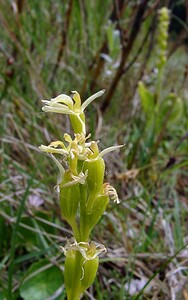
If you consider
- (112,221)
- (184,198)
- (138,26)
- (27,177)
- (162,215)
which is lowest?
(184,198)

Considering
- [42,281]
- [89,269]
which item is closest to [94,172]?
[89,269]

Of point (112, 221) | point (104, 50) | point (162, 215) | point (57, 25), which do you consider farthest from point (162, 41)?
point (112, 221)

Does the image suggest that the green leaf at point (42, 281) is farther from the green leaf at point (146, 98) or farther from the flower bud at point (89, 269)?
the green leaf at point (146, 98)

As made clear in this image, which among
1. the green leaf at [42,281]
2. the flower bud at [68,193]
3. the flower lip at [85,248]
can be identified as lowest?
the green leaf at [42,281]

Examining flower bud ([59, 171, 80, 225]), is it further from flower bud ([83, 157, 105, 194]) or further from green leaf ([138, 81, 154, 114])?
green leaf ([138, 81, 154, 114])

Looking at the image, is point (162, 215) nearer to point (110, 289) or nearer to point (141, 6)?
point (110, 289)

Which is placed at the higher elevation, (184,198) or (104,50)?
(104,50)

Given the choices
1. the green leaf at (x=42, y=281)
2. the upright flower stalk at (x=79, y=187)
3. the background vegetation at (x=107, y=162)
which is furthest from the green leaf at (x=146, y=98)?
the upright flower stalk at (x=79, y=187)

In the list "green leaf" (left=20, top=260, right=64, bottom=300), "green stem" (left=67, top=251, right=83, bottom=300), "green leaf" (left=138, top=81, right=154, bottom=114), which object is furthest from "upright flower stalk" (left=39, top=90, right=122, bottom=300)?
"green leaf" (left=138, top=81, right=154, bottom=114)
